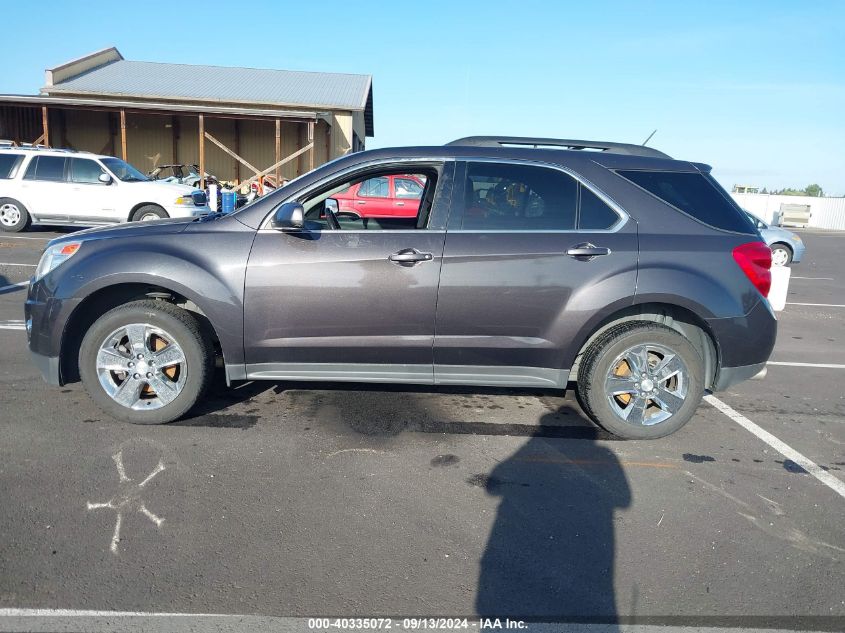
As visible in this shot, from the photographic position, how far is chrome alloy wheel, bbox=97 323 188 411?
4207mm

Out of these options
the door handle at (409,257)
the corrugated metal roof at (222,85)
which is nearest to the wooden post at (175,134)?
the corrugated metal roof at (222,85)

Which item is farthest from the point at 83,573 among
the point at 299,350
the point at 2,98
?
the point at 2,98

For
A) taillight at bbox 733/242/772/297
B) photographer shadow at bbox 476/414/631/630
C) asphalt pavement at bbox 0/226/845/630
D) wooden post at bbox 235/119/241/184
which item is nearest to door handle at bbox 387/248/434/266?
asphalt pavement at bbox 0/226/845/630

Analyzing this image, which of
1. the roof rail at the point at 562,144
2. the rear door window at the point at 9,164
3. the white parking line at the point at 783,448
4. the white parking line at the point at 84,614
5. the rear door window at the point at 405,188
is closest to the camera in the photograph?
the white parking line at the point at 84,614

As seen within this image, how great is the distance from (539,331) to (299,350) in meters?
1.58

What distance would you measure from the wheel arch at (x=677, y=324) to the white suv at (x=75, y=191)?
1184 centimetres

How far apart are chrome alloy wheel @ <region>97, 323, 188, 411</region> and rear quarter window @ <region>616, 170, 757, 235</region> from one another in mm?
3255

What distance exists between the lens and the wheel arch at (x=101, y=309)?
4234 millimetres

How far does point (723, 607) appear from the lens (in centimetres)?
270

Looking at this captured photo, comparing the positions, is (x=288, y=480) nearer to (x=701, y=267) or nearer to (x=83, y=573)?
(x=83, y=573)

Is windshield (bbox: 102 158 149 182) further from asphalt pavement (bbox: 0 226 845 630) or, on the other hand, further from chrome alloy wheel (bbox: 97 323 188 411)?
chrome alloy wheel (bbox: 97 323 188 411)

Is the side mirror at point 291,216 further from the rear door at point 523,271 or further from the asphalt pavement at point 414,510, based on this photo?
the asphalt pavement at point 414,510

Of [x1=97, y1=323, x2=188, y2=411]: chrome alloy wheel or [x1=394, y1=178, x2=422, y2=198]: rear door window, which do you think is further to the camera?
[x1=394, y1=178, x2=422, y2=198]: rear door window

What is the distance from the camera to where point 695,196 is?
4406mm
